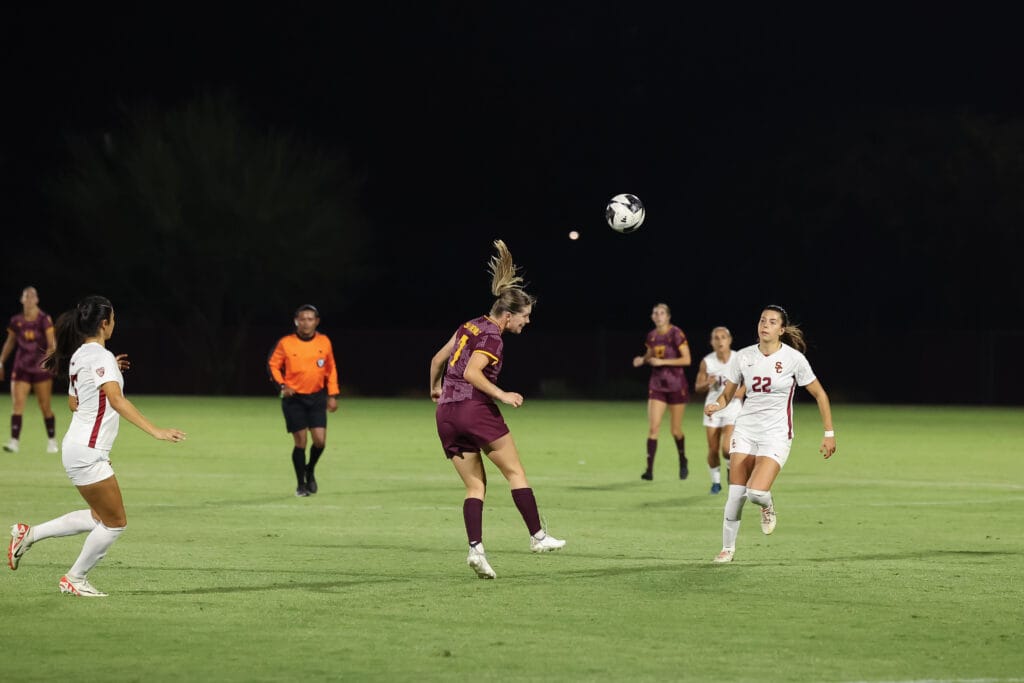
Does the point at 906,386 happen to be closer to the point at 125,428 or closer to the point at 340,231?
the point at 340,231

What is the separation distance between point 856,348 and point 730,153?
569 inches

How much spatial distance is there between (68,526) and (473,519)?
8.67 ft

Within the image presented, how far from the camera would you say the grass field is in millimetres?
7738

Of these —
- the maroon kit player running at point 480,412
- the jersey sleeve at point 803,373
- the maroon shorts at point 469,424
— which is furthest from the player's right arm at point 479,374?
the jersey sleeve at point 803,373

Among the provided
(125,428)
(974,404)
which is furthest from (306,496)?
(974,404)

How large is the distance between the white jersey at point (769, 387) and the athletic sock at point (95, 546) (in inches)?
186

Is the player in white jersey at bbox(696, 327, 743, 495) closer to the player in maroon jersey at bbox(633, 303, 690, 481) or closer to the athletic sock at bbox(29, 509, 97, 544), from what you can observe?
the player in maroon jersey at bbox(633, 303, 690, 481)

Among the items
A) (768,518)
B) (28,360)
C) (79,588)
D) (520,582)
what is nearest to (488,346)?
(520,582)

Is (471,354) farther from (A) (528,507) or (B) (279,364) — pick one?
(B) (279,364)

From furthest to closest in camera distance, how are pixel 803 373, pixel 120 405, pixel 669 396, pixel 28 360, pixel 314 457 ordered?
pixel 28 360
pixel 669 396
pixel 314 457
pixel 803 373
pixel 120 405

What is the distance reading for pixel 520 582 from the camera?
10.4 m

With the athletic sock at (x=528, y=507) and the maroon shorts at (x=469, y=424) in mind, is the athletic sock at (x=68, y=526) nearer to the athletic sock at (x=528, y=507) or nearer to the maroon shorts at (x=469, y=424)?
the maroon shorts at (x=469, y=424)

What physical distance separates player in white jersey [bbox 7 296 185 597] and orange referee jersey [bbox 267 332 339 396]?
7140mm

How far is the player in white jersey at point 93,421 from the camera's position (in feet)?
30.3
